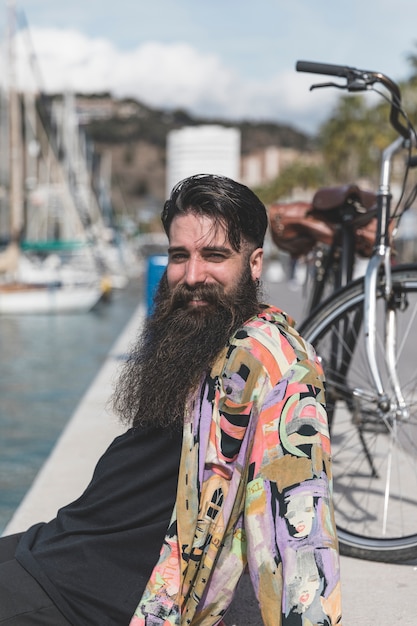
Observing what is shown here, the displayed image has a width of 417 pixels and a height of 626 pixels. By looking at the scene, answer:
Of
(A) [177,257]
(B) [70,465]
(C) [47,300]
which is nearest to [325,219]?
(B) [70,465]

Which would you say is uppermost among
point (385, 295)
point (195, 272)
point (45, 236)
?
point (195, 272)

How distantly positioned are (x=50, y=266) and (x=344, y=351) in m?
33.5

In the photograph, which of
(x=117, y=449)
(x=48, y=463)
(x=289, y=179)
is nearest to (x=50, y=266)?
(x=48, y=463)

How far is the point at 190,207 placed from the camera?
217cm

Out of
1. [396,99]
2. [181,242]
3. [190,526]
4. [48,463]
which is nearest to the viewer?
[190,526]

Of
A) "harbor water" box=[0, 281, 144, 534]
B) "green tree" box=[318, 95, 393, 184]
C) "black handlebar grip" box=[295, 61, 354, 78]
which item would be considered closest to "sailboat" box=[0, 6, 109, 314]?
"harbor water" box=[0, 281, 144, 534]

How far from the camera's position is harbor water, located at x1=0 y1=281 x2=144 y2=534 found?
5.24 metres

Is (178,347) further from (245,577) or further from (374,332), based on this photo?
(245,577)

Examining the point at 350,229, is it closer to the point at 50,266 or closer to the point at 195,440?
the point at 195,440

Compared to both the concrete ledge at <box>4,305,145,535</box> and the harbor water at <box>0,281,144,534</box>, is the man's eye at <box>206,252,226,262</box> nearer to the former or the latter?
the concrete ledge at <box>4,305,145,535</box>

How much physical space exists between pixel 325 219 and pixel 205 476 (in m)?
2.24

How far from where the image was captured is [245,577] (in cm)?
319

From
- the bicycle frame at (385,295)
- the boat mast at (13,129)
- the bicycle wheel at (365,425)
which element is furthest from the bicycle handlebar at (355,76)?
the boat mast at (13,129)

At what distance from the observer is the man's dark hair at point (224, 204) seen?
2.13 m
